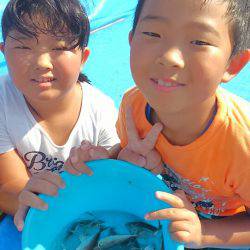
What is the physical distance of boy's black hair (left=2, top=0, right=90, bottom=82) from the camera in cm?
99

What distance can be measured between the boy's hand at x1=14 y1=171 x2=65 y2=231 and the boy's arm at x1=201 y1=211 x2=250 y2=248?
341 millimetres

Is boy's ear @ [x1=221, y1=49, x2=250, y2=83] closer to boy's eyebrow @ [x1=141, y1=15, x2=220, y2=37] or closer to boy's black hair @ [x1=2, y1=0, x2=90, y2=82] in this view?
boy's eyebrow @ [x1=141, y1=15, x2=220, y2=37]

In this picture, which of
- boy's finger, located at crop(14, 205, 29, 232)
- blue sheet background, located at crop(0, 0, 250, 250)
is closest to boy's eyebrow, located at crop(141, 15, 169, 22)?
boy's finger, located at crop(14, 205, 29, 232)

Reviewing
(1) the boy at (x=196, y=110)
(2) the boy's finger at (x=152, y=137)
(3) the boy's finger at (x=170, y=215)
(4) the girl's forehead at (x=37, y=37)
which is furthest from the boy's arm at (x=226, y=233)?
(4) the girl's forehead at (x=37, y=37)

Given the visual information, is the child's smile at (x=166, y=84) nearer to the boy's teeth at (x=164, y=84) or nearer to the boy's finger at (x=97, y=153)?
the boy's teeth at (x=164, y=84)

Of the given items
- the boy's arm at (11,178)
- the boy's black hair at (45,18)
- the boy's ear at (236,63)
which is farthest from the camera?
the boy's arm at (11,178)

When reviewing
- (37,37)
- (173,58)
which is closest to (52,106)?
(37,37)

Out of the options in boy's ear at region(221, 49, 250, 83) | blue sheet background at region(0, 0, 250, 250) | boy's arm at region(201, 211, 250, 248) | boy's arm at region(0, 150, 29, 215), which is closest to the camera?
boy's ear at region(221, 49, 250, 83)

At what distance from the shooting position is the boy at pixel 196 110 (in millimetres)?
682

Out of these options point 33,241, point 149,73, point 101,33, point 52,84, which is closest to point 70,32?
point 52,84

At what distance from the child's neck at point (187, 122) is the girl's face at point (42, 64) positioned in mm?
270

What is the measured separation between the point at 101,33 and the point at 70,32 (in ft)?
3.58

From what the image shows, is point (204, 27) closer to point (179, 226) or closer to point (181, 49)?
point (181, 49)

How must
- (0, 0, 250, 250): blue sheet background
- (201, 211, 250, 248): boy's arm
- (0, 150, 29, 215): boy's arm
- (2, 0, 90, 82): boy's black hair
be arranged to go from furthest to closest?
1. (0, 0, 250, 250): blue sheet background
2. (0, 150, 29, 215): boy's arm
3. (2, 0, 90, 82): boy's black hair
4. (201, 211, 250, 248): boy's arm
